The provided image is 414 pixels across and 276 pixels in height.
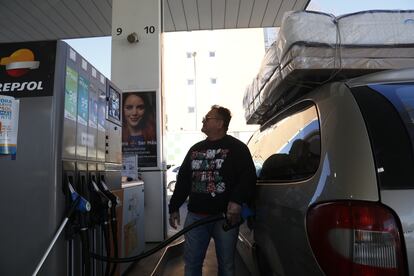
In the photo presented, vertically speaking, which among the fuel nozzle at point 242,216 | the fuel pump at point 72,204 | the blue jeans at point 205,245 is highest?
the fuel pump at point 72,204

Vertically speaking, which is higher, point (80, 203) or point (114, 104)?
point (114, 104)

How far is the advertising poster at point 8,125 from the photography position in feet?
6.78

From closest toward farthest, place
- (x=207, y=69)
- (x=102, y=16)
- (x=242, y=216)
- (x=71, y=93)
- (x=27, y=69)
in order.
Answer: (x=27, y=69) → (x=71, y=93) → (x=242, y=216) → (x=102, y=16) → (x=207, y=69)

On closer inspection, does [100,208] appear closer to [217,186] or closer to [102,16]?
[217,186]

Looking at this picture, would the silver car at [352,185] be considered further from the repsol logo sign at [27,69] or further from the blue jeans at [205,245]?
the repsol logo sign at [27,69]

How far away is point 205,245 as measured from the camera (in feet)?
9.57

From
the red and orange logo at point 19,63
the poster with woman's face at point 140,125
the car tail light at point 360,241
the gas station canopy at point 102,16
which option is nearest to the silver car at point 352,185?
the car tail light at point 360,241

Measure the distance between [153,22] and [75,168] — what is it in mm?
3860

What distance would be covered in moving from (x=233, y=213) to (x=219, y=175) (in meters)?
0.34

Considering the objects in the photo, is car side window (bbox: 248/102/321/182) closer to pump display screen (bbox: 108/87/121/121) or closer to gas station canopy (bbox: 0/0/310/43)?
pump display screen (bbox: 108/87/121/121)

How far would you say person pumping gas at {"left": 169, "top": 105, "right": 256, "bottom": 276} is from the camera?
2.79 metres

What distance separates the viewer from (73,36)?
853 centimetres

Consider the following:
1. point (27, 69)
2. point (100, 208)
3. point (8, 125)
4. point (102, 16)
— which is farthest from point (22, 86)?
point (102, 16)

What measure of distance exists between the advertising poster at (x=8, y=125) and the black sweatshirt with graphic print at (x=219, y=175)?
1293 millimetres
